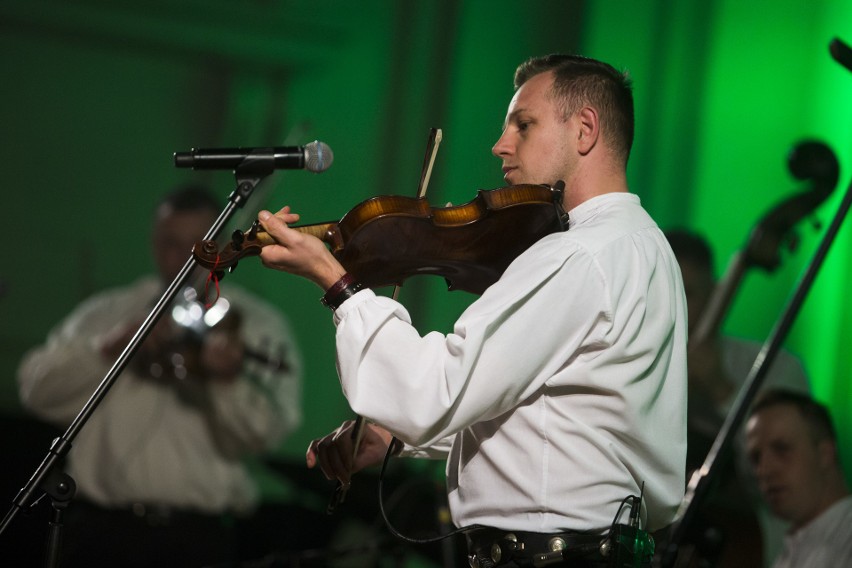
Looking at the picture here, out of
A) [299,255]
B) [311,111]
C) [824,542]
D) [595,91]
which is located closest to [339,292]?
[299,255]

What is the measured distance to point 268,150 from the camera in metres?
1.93

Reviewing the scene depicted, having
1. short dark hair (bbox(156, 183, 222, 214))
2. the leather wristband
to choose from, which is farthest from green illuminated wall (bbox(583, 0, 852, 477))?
the leather wristband

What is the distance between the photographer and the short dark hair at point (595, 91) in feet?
6.55

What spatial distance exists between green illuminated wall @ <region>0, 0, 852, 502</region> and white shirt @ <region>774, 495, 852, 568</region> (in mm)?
1384

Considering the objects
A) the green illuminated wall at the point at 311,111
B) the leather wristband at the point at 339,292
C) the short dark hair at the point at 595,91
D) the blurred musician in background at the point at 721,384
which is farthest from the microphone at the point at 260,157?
the green illuminated wall at the point at 311,111

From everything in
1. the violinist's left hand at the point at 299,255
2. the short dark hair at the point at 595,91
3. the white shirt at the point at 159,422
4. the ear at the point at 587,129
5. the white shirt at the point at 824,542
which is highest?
the short dark hair at the point at 595,91

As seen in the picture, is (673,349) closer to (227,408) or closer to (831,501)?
(831,501)

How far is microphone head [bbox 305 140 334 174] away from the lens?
1.93 metres

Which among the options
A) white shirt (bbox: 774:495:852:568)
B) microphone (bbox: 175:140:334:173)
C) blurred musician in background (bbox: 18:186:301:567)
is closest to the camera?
microphone (bbox: 175:140:334:173)

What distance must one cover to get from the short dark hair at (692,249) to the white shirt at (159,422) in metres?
1.53

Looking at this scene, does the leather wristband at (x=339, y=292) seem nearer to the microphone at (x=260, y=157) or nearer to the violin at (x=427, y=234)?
the violin at (x=427, y=234)

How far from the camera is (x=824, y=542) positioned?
2.92m

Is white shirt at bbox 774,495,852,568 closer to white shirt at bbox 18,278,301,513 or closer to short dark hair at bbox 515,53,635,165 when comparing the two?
short dark hair at bbox 515,53,635,165

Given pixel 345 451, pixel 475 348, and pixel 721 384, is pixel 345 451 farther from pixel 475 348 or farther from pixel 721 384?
pixel 721 384
